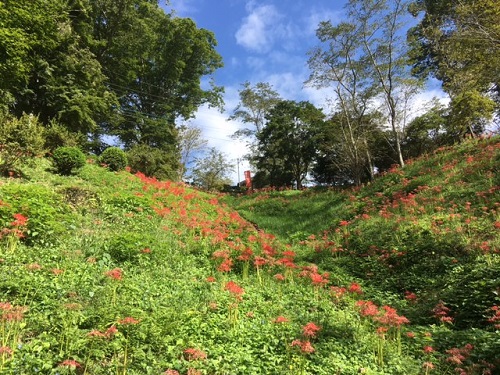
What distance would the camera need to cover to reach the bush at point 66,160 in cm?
1157

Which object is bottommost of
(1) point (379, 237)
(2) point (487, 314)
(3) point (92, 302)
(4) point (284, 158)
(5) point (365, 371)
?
(5) point (365, 371)

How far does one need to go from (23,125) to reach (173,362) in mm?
11806

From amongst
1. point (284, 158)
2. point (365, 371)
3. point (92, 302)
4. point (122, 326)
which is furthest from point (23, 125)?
point (284, 158)

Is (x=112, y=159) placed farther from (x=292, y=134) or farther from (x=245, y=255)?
(x=292, y=134)

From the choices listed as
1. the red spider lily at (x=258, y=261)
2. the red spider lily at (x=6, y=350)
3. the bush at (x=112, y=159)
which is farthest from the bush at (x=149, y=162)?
the red spider lily at (x=6, y=350)

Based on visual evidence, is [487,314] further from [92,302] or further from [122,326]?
[92,302]

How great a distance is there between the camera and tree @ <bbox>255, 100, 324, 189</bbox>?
93.4 feet

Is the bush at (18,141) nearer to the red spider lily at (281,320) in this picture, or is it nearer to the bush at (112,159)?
the bush at (112,159)

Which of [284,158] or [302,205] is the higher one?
[284,158]

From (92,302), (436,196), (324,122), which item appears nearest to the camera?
(92,302)

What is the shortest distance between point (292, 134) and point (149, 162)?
43.6 ft

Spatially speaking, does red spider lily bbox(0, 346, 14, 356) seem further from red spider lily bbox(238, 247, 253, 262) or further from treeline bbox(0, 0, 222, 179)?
treeline bbox(0, 0, 222, 179)

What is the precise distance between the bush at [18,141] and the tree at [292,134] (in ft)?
64.6

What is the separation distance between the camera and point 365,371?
11.9 ft
